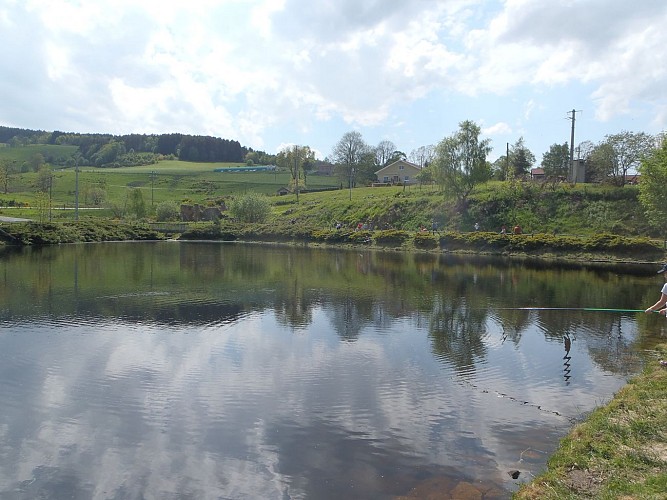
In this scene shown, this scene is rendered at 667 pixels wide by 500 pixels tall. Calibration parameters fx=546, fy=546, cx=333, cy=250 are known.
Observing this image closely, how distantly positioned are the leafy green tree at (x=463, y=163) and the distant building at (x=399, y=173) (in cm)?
4757

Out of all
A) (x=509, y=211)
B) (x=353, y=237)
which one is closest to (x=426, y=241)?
(x=353, y=237)

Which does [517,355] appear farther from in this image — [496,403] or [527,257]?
[527,257]

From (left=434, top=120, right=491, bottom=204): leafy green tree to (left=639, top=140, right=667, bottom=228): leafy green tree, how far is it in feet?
72.0

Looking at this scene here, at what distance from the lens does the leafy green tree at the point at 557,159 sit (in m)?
79.6

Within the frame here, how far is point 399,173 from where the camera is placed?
119 m

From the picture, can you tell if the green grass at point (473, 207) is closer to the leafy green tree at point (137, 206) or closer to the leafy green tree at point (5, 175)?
the leafy green tree at point (5, 175)

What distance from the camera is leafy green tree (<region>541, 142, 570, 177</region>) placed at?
79562mm

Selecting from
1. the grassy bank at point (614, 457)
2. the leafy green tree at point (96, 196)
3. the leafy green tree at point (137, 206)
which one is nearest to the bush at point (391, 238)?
the grassy bank at point (614, 457)

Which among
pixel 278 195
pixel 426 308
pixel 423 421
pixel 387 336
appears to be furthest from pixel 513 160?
pixel 423 421

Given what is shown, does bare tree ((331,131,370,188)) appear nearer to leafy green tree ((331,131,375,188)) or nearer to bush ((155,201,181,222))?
leafy green tree ((331,131,375,188))

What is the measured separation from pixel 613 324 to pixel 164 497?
54.5 ft

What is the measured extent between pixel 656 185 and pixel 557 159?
37.5m

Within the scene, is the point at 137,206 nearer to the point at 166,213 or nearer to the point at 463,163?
the point at 166,213

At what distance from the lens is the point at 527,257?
160 ft
